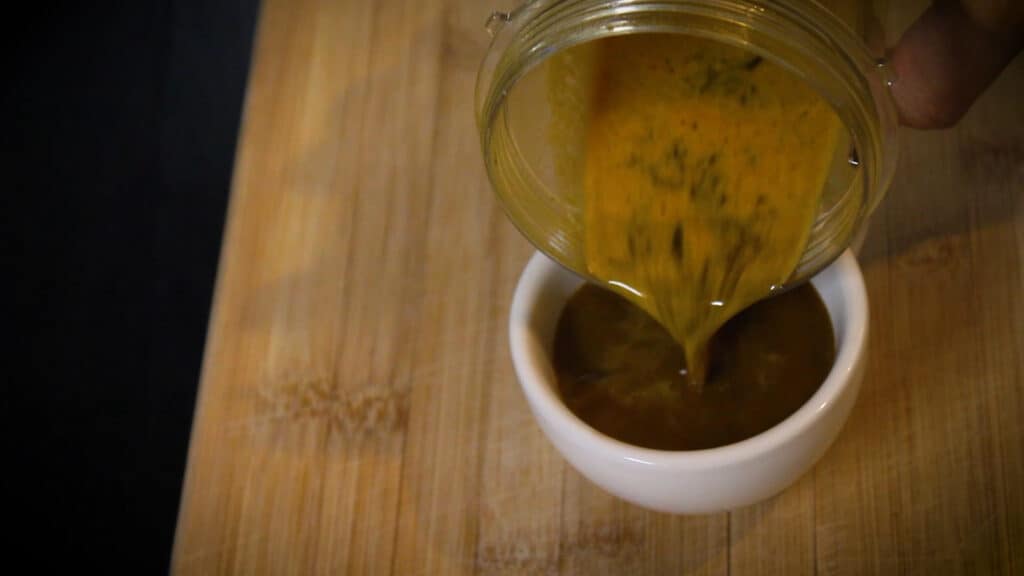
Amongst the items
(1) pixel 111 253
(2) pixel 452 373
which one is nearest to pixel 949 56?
(2) pixel 452 373

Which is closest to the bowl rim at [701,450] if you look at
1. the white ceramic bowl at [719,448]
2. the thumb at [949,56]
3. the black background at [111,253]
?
the white ceramic bowl at [719,448]

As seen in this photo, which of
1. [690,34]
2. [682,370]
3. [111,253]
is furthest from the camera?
[111,253]

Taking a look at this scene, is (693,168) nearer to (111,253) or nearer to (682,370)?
(682,370)

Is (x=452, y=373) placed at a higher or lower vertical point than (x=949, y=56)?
lower

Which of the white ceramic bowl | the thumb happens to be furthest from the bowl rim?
the thumb

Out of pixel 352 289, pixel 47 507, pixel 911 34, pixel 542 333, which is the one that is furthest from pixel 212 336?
pixel 911 34

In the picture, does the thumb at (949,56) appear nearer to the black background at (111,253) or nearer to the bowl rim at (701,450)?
the bowl rim at (701,450)

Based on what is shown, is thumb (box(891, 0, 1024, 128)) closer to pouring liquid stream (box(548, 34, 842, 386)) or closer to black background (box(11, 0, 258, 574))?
pouring liquid stream (box(548, 34, 842, 386))
